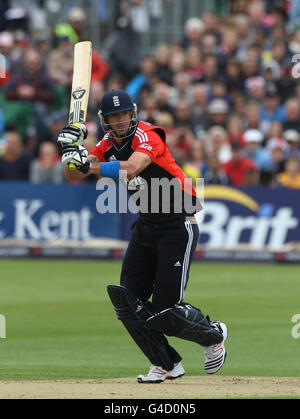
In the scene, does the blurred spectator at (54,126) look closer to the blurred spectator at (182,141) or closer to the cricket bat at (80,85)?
the blurred spectator at (182,141)

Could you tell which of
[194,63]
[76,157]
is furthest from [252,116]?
[76,157]

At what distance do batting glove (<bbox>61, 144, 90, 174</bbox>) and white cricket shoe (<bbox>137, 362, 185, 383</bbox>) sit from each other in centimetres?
181

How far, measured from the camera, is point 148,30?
21484 millimetres

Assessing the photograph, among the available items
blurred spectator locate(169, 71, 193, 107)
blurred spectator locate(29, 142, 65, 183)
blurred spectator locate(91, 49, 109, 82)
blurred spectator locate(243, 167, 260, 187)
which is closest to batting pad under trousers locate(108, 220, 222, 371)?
blurred spectator locate(243, 167, 260, 187)

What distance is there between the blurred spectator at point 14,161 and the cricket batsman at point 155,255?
9502 mm

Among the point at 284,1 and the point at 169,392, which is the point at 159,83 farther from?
the point at 169,392

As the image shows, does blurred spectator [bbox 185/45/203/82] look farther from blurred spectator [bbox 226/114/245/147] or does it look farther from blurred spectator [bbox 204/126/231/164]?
blurred spectator [bbox 204/126/231/164]

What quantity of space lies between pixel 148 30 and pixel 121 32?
1.96 metres

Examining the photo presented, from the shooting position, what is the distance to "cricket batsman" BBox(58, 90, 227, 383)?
24.9ft

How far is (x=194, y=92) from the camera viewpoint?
1833cm

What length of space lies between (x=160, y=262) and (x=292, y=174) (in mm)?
9324

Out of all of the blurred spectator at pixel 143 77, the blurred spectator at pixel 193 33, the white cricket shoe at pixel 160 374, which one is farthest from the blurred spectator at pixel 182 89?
the white cricket shoe at pixel 160 374

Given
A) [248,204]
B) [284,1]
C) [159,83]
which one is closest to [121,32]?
[159,83]

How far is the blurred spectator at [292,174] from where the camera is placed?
54.2 feet
